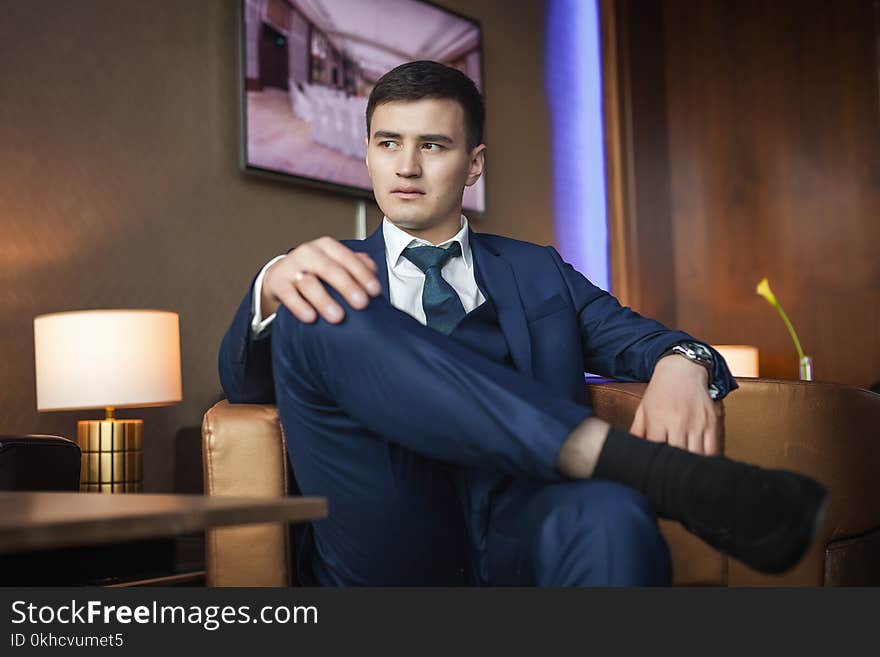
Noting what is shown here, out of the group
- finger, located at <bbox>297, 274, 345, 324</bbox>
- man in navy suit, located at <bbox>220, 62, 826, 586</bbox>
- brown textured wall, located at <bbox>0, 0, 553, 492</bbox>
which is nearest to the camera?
man in navy suit, located at <bbox>220, 62, 826, 586</bbox>

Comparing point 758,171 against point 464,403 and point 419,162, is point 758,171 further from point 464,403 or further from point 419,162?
point 464,403

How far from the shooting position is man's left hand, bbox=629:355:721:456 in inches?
52.2

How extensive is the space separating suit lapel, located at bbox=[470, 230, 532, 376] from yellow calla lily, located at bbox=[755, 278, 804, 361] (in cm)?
288

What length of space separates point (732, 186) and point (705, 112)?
0.42 m

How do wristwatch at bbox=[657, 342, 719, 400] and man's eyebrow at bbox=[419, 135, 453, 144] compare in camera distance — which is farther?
man's eyebrow at bbox=[419, 135, 453, 144]

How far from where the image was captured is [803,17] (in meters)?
4.64

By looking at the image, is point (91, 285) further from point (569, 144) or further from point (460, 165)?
point (569, 144)

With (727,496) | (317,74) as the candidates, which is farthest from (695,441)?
(317,74)

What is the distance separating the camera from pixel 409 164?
5.71ft

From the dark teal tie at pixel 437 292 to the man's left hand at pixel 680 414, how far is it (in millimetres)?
354

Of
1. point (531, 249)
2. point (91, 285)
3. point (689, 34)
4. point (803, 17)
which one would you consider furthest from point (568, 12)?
point (531, 249)

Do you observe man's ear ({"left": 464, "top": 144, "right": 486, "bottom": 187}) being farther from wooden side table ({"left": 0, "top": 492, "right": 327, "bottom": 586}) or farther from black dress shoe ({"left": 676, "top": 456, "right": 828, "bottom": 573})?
wooden side table ({"left": 0, "top": 492, "right": 327, "bottom": 586})

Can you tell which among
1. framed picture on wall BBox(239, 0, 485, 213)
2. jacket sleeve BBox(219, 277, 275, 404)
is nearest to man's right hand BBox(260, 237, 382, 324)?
jacket sleeve BBox(219, 277, 275, 404)

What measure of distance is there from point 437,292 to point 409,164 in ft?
0.99
